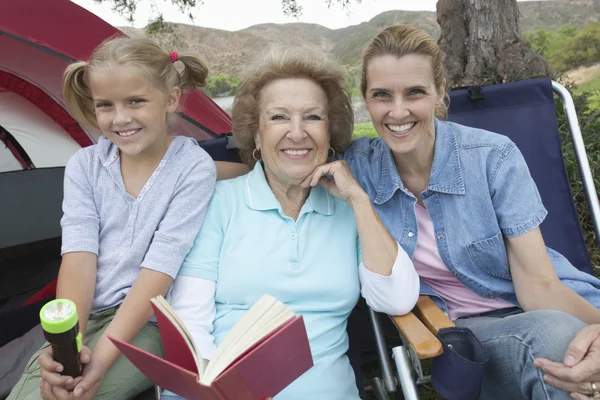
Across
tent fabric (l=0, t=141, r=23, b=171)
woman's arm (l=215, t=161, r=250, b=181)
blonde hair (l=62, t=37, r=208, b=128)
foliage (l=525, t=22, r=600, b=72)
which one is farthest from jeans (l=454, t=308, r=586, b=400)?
foliage (l=525, t=22, r=600, b=72)

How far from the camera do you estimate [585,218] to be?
3.39 m

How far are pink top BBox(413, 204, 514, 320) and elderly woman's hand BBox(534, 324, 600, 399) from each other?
0.56 meters

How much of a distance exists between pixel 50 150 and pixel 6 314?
1.04 metres

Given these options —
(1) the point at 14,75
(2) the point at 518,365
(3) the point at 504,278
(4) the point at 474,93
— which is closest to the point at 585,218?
(4) the point at 474,93

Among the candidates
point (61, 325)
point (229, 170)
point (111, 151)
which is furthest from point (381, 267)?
point (111, 151)

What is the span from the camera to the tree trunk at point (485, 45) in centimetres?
395

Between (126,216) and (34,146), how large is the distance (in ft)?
5.21

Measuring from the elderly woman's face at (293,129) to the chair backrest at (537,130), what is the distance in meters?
0.98

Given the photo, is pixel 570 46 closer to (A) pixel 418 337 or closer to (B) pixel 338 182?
(B) pixel 338 182

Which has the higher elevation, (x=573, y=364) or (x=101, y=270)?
(x=101, y=270)

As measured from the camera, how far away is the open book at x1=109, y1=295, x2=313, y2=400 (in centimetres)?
117

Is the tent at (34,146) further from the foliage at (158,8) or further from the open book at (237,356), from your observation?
the foliage at (158,8)

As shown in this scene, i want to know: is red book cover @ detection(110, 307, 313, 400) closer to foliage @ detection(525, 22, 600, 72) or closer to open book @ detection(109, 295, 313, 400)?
open book @ detection(109, 295, 313, 400)

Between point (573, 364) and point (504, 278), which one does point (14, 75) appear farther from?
point (573, 364)
